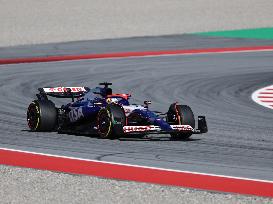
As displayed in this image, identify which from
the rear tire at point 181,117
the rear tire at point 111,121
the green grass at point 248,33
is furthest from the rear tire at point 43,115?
the green grass at point 248,33

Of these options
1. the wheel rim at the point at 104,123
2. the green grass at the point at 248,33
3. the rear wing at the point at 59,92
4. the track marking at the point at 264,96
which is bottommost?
the wheel rim at the point at 104,123

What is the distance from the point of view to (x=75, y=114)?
1638cm

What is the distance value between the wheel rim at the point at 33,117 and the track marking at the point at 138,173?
2.20m

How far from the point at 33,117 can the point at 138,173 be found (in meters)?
4.72

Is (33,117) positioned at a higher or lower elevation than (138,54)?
lower

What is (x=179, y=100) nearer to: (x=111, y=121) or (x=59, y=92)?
(x=59, y=92)

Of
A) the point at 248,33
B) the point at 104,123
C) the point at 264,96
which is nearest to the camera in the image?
the point at 104,123

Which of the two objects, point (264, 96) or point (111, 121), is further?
point (264, 96)

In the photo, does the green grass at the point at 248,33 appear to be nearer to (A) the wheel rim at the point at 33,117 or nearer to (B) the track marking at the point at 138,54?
(B) the track marking at the point at 138,54

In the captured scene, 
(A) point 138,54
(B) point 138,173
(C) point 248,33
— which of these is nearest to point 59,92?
(B) point 138,173

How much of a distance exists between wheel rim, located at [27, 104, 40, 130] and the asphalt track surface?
0.59ft

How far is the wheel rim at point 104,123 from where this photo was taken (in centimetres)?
1533

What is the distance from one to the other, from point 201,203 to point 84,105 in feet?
20.4

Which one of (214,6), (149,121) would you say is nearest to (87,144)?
(149,121)
